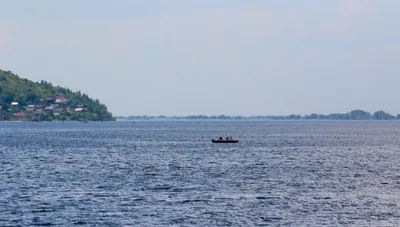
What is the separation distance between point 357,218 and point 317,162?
202 ft

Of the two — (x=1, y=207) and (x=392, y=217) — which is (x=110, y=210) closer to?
(x=1, y=207)

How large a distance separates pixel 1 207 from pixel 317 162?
6805 cm

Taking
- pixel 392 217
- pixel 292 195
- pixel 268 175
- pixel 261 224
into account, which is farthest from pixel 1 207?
pixel 268 175

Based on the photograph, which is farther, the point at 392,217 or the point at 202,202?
the point at 202,202

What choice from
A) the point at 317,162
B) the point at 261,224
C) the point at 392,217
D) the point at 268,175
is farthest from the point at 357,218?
the point at 317,162

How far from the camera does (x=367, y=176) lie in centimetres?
9300

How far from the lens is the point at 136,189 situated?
7644cm

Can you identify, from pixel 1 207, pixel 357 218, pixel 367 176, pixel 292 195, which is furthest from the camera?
pixel 367 176

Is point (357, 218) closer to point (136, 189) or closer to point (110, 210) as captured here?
point (110, 210)

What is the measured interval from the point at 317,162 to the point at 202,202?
56448 millimetres

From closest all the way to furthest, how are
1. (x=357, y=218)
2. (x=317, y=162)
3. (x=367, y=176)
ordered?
(x=357, y=218) → (x=367, y=176) → (x=317, y=162)

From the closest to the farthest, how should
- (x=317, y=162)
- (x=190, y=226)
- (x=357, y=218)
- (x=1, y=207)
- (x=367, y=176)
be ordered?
(x=190, y=226) < (x=357, y=218) < (x=1, y=207) < (x=367, y=176) < (x=317, y=162)

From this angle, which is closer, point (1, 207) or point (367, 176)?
point (1, 207)

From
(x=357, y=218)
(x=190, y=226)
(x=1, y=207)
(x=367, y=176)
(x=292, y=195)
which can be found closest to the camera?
(x=190, y=226)
